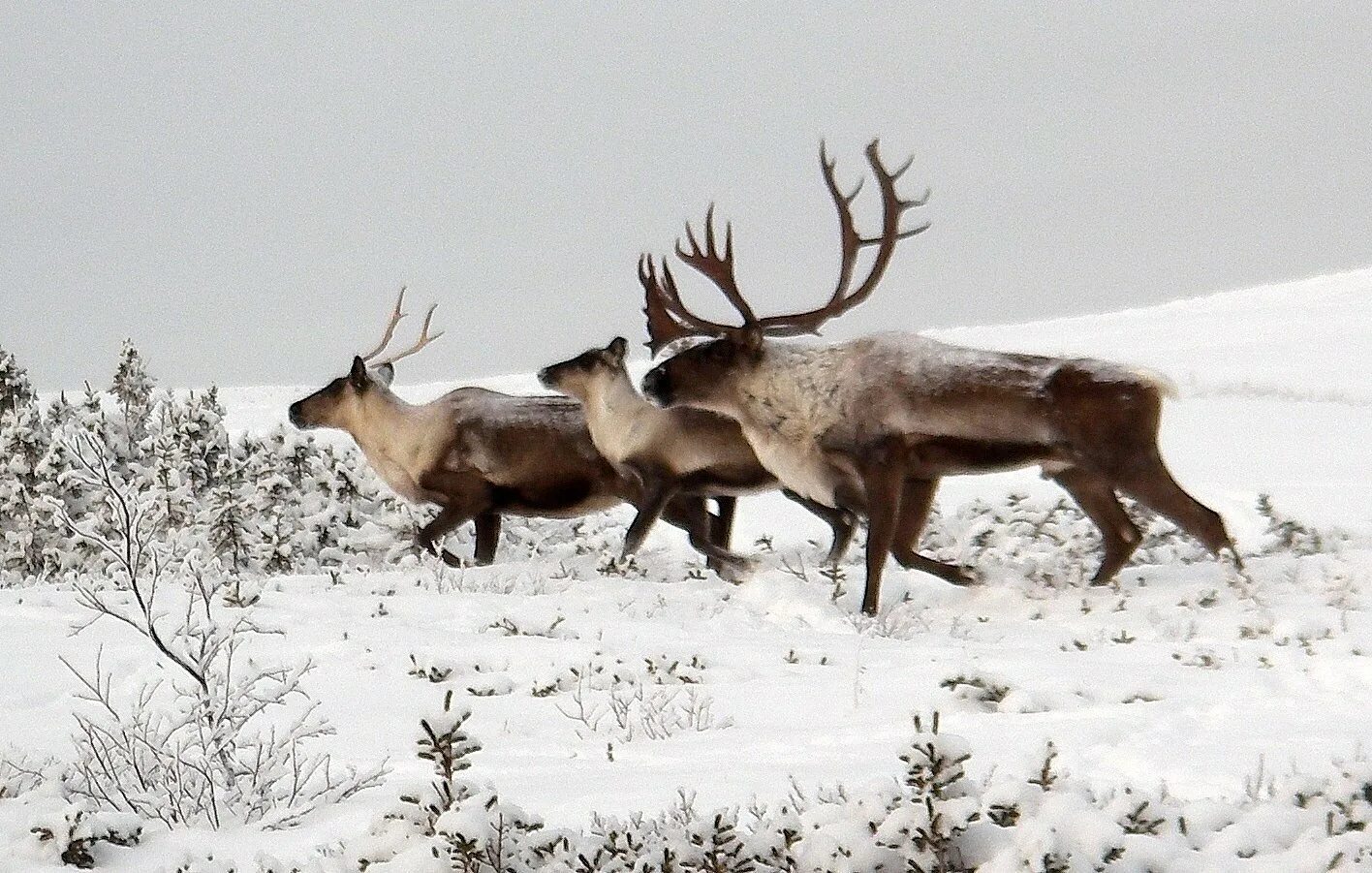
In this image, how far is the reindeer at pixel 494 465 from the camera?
11.2m

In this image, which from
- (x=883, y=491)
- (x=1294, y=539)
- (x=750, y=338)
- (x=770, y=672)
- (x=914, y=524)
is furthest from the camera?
(x=1294, y=539)

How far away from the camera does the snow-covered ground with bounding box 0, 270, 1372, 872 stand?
425cm

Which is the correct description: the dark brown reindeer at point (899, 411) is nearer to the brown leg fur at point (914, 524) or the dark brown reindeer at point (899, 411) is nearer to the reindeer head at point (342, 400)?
the brown leg fur at point (914, 524)

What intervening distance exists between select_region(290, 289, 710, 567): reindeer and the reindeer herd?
14 millimetres

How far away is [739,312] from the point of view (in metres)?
9.45

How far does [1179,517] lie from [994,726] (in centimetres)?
389

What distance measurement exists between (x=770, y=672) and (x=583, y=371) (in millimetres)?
5138

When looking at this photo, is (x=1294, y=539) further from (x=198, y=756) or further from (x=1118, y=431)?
(x=198, y=756)

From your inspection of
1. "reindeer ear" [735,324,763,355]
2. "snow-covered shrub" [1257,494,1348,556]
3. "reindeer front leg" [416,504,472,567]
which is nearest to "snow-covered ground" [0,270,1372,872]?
"snow-covered shrub" [1257,494,1348,556]

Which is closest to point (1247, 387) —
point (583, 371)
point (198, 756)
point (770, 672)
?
point (583, 371)

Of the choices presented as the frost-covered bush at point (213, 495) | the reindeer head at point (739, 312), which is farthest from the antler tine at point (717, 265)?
the frost-covered bush at point (213, 495)

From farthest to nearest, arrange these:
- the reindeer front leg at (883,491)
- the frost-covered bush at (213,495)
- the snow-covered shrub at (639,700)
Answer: the frost-covered bush at (213,495), the reindeer front leg at (883,491), the snow-covered shrub at (639,700)

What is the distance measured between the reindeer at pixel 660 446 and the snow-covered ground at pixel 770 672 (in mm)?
401

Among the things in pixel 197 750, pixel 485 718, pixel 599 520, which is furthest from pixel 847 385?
→ pixel 599 520
